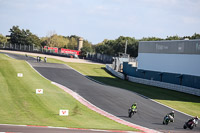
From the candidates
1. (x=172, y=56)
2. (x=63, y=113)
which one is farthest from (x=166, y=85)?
(x=63, y=113)

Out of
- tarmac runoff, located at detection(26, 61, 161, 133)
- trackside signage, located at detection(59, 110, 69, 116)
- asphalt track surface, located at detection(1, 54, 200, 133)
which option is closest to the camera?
tarmac runoff, located at detection(26, 61, 161, 133)

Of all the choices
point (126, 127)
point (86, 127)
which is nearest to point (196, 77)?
point (126, 127)

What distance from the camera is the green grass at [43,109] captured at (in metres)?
23.2

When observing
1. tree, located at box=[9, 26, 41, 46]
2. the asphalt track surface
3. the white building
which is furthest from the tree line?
the asphalt track surface

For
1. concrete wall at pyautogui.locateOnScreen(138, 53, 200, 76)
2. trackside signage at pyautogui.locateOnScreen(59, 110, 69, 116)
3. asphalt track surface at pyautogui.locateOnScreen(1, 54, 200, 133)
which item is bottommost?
asphalt track surface at pyautogui.locateOnScreen(1, 54, 200, 133)

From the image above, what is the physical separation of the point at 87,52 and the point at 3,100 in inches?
3270

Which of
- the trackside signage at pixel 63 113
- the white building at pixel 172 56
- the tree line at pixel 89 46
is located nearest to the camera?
the trackside signage at pixel 63 113

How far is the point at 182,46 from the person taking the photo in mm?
50781

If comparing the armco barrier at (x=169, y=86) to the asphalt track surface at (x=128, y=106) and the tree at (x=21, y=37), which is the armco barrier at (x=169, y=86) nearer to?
the asphalt track surface at (x=128, y=106)

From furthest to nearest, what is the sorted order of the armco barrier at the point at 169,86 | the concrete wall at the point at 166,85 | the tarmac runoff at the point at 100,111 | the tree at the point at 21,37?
1. the tree at the point at 21,37
2. the concrete wall at the point at 166,85
3. the armco barrier at the point at 169,86
4. the tarmac runoff at the point at 100,111

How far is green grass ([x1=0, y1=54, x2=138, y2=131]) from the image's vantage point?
76.3ft

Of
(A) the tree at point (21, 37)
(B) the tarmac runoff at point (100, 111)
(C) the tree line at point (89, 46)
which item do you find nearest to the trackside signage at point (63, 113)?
(B) the tarmac runoff at point (100, 111)

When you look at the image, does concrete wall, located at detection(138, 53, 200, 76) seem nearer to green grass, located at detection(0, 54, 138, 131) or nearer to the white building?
the white building

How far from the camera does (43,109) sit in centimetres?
Answer: 2798
